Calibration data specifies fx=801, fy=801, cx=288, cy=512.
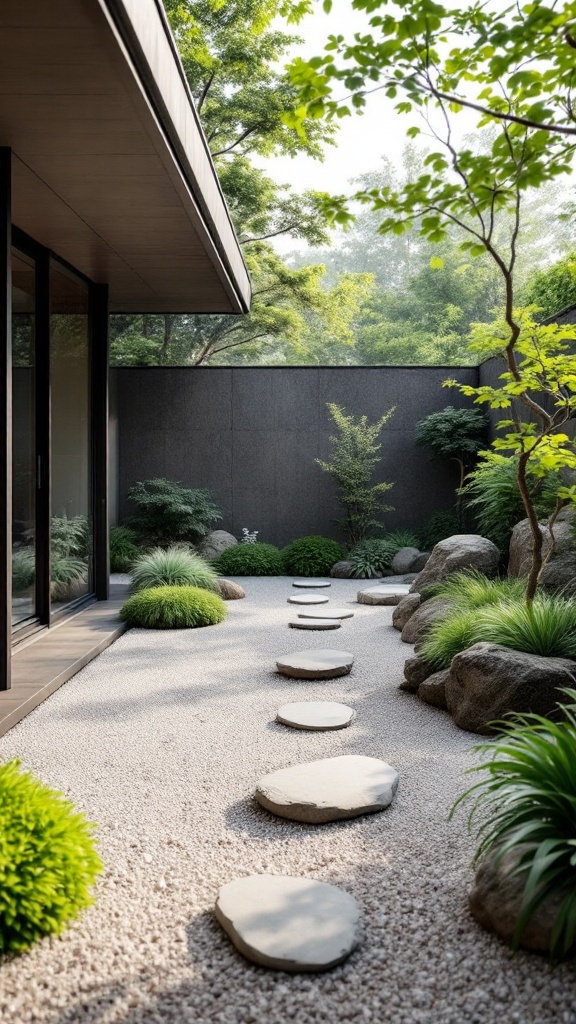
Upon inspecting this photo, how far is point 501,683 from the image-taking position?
3693mm

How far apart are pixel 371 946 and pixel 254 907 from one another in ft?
1.02

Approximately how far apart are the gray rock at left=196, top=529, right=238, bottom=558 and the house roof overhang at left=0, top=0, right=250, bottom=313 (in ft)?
13.8

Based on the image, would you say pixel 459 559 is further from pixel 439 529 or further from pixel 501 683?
pixel 439 529

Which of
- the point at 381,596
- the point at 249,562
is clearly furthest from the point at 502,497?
the point at 249,562

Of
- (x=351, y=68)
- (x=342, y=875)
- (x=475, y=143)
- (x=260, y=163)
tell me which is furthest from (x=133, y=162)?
(x=475, y=143)

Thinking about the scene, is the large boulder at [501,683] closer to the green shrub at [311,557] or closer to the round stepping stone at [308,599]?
the round stepping stone at [308,599]

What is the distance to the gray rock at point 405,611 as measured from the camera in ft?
20.8

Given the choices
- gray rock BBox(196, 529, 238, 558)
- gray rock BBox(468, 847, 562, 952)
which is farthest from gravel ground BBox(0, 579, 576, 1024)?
gray rock BBox(196, 529, 238, 558)

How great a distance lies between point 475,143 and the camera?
29.4 metres

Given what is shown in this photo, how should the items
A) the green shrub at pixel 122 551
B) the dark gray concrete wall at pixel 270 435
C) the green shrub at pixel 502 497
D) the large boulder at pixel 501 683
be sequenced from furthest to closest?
the dark gray concrete wall at pixel 270 435, the green shrub at pixel 122 551, the green shrub at pixel 502 497, the large boulder at pixel 501 683

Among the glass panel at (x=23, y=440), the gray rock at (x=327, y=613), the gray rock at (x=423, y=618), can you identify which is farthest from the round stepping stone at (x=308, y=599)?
the glass panel at (x=23, y=440)

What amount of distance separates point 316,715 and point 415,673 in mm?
827

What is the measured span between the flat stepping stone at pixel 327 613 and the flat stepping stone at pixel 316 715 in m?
2.75

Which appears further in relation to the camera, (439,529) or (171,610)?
(439,529)
